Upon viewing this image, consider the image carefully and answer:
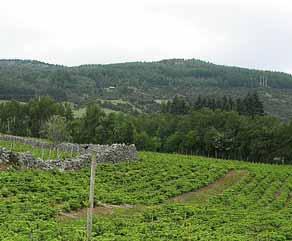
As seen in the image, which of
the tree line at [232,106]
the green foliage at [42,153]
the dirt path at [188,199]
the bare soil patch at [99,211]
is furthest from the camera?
the tree line at [232,106]

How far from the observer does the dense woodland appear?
100 metres

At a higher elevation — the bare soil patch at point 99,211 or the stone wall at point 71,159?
the stone wall at point 71,159

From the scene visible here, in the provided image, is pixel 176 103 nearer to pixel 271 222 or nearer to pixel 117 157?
pixel 117 157

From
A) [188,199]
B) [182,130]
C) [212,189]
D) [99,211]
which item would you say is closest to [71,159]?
[188,199]

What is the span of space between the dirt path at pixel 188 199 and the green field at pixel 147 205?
0.07 metres

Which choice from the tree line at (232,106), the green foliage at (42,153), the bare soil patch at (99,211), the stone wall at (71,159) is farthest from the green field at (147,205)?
the tree line at (232,106)

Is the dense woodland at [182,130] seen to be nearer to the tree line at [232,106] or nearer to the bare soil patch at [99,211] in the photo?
the tree line at [232,106]

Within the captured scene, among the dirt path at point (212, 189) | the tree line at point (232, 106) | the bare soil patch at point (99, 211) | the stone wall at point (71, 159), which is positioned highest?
the tree line at point (232, 106)

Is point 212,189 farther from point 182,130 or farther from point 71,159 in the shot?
point 182,130

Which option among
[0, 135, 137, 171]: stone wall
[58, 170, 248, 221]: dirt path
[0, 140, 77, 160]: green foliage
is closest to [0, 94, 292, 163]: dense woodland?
[0, 140, 77, 160]: green foliage

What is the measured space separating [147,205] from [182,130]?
79.3 meters

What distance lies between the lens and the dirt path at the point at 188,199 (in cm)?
3064

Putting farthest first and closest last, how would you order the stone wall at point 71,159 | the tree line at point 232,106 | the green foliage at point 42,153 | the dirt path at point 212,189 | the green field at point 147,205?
the tree line at point 232,106
the green foliage at point 42,153
the stone wall at point 71,159
the dirt path at point 212,189
the green field at point 147,205

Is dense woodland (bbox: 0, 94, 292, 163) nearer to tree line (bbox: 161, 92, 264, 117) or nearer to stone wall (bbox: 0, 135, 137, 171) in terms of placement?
tree line (bbox: 161, 92, 264, 117)
